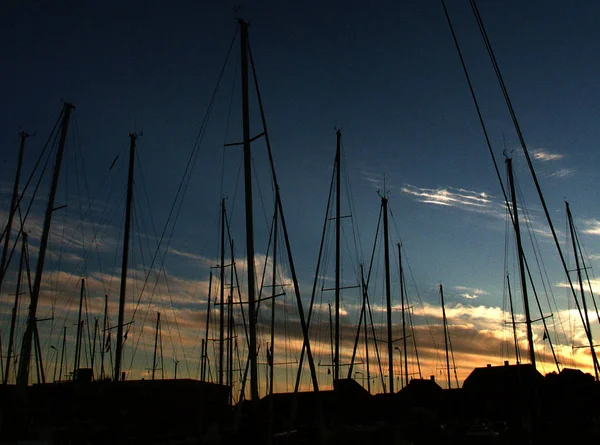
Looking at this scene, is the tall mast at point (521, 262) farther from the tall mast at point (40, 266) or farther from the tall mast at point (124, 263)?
the tall mast at point (40, 266)

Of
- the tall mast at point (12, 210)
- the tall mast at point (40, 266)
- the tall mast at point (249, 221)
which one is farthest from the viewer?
the tall mast at point (12, 210)

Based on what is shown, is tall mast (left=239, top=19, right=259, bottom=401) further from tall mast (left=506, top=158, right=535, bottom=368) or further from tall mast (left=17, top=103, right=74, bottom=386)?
tall mast (left=506, top=158, right=535, bottom=368)

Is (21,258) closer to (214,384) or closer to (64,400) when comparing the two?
(64,400)

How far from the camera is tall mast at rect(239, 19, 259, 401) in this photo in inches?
811

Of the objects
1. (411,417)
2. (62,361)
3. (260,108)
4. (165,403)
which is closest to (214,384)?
(165,403)

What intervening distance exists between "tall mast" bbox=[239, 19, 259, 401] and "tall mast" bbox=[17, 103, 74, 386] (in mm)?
11364

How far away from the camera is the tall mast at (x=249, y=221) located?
20609 millimetres

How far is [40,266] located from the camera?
28.1 metres

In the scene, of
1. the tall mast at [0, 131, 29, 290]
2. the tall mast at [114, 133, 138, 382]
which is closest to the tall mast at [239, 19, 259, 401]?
the tall mast at [114, 133, 138, 382]

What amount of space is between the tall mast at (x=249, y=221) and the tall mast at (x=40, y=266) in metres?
11.4

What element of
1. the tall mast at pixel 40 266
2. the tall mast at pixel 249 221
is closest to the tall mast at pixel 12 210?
the tall mast at pixel 40 266

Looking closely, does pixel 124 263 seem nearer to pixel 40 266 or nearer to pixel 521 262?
pixel 40 266

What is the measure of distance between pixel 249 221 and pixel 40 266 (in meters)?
12.2

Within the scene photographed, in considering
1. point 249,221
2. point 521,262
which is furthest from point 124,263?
point 521,262
